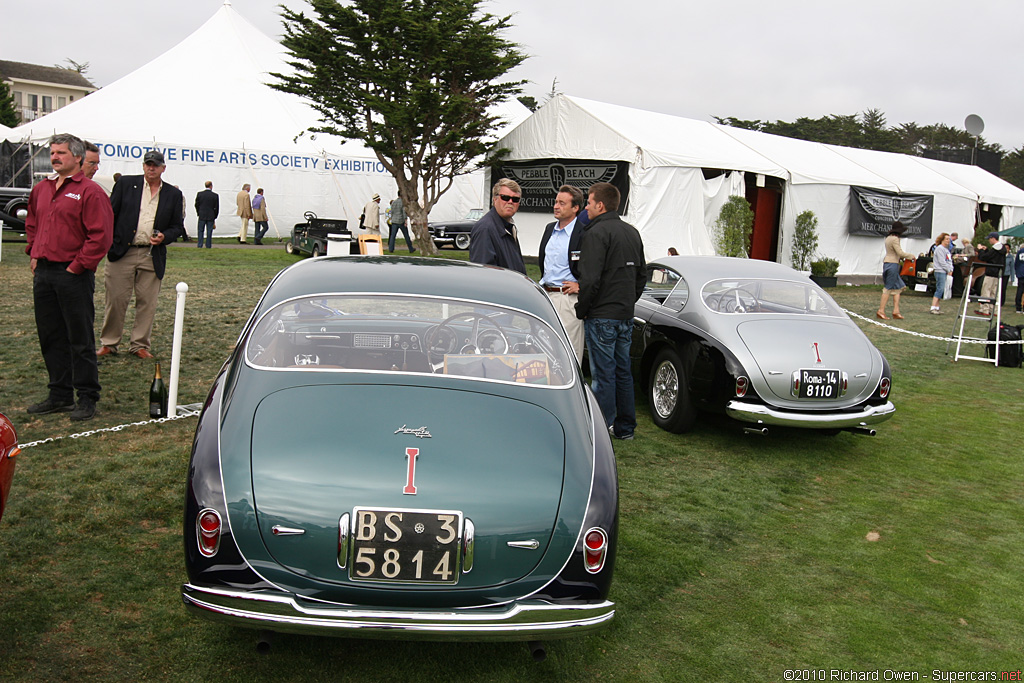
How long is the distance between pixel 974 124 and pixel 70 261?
3547cm

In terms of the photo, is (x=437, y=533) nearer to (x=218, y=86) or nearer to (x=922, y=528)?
(x=922, y=528)

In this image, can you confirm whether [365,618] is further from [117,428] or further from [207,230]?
[207,230]

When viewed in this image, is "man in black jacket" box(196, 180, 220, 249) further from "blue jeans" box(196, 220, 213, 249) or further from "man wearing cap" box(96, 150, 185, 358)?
"man wearing cap" box(96, 150, 185, 358)

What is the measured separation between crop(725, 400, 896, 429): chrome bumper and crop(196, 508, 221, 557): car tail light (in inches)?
170

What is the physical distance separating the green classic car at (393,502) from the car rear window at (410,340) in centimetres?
3

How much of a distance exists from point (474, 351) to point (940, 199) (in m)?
27.2

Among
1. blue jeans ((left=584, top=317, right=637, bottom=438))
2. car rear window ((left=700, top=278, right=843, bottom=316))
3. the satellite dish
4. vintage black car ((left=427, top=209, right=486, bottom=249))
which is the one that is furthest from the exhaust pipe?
the satellite dish

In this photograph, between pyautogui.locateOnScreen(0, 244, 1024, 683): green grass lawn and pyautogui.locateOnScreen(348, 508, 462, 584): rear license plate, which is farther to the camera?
pyautogui.locateOnScreen(0, 244, 1024, 683): green grass lawn

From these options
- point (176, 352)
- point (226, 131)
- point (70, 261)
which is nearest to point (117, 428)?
point (176, 352)

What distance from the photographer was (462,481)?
2971 millimetres

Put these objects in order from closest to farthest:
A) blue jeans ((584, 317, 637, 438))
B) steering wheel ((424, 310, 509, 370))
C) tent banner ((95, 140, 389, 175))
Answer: steering wheel ((424, 310, 509, 370))
blue jeans ((584, 317, 637, 438))
tent banner ((95, 140, 389, 175))

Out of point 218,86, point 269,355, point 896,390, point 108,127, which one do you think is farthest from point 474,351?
point 218,86

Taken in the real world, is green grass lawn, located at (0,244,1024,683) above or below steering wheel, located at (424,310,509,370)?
below

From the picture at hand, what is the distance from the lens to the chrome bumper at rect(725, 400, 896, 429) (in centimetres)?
617
